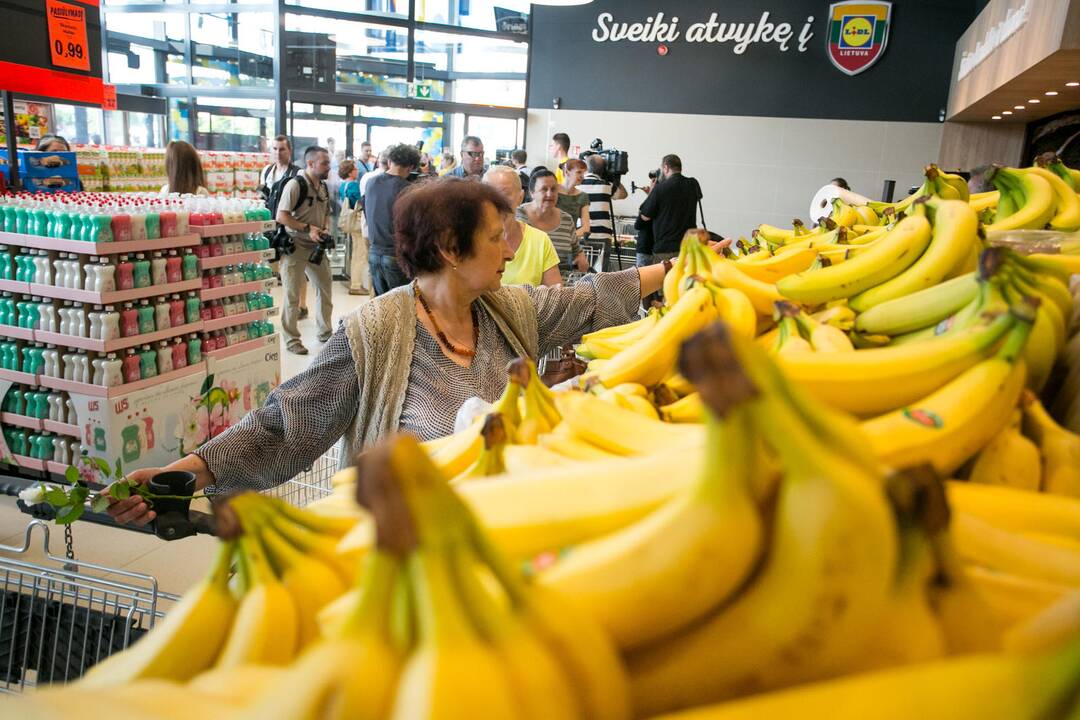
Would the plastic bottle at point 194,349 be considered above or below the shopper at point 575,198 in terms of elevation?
below

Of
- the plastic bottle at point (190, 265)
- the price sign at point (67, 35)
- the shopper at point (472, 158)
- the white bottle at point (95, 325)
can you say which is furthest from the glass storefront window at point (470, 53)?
the white bottle at point (95, 325)

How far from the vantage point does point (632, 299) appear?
2621 millimetres

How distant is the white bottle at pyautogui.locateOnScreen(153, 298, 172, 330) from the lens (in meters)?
4.07

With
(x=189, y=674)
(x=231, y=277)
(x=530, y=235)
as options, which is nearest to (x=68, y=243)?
(x=231, y=277)

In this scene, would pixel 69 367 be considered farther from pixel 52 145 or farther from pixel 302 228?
pixel 52 145

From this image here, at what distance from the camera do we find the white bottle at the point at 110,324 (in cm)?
372

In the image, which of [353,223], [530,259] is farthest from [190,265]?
[353,223]

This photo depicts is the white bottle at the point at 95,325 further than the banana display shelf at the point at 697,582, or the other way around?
the white bottle at the point at 95,325

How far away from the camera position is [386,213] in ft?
18.5

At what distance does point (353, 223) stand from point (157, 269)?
201 inches

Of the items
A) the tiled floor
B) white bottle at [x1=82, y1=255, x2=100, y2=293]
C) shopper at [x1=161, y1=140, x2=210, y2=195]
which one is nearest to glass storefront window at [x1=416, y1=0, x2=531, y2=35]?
shopper at [x1=161, y1=140, x2=210, y2=195]

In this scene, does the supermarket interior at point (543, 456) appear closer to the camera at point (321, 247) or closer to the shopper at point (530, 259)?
the shopper at point (530, 259)

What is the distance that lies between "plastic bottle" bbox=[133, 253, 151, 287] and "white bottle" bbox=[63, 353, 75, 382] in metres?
0.46

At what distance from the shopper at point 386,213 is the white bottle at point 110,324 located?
189 centimetres
